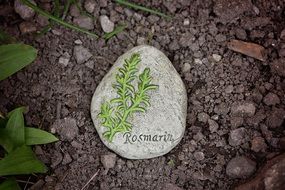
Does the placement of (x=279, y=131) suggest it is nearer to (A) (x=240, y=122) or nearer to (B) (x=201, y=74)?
(A) (x=240, y=122)

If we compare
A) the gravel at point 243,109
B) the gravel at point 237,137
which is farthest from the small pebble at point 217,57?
the gravel at point 237,137

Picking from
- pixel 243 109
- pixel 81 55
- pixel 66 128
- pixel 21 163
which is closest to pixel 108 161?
pixel 66 128

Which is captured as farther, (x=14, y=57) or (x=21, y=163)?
(x=14, y=57)

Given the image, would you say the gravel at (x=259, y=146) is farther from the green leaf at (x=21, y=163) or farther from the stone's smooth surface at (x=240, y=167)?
the green leaf at (x=21, y=163)

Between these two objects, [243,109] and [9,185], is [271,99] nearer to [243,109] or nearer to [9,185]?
[243,109]

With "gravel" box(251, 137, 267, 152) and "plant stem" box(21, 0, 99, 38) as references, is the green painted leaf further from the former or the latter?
"gravel" box(251, 137, 267, 152)

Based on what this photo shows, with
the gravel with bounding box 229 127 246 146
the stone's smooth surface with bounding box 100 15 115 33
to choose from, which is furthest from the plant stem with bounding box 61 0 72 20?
the gravel with bounding box 229 127 246 146
